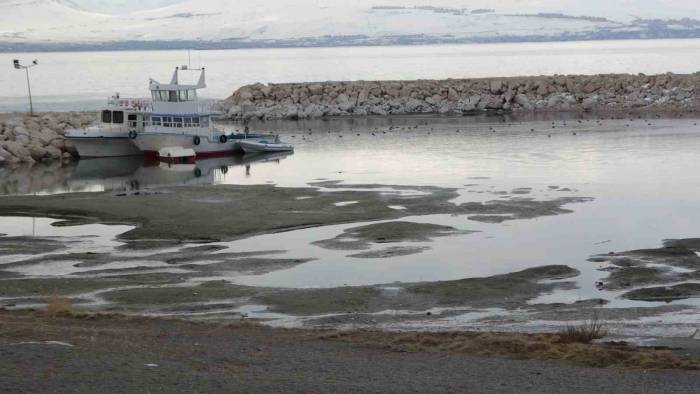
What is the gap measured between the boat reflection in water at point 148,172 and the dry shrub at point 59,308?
65.1 ft

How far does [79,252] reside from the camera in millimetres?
25250

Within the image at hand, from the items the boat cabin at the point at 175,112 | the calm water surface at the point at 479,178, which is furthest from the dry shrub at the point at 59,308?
the boat cabin at the point at 175,112

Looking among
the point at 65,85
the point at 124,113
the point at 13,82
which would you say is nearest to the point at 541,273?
the point at 124,113

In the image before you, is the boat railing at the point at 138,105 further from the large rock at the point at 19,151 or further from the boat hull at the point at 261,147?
the large rock at the point at 19,151

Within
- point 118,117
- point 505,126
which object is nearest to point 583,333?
point 118,117

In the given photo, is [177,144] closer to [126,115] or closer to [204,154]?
[204,154]

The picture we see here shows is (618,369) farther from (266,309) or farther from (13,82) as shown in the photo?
(13,82)

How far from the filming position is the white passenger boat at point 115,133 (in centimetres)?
5128

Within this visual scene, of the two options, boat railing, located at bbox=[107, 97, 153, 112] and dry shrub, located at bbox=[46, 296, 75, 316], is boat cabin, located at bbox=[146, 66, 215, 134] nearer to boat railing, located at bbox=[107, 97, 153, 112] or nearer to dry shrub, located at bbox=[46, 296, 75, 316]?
boat railing, located at bbox=[107, 97, 153, 112]

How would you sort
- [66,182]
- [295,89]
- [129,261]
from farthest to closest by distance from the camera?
Result: [295,89] < [66,182] < [129,261]

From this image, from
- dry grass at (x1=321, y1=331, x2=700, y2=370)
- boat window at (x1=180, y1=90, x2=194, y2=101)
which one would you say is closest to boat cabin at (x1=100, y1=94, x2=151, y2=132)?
boat window at (x1=180, y1=90, x2=194, y2=101)

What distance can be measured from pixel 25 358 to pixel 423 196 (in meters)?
21.4

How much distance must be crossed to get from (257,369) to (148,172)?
32862 millimetres

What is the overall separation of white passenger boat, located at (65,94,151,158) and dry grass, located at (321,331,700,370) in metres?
36.6
